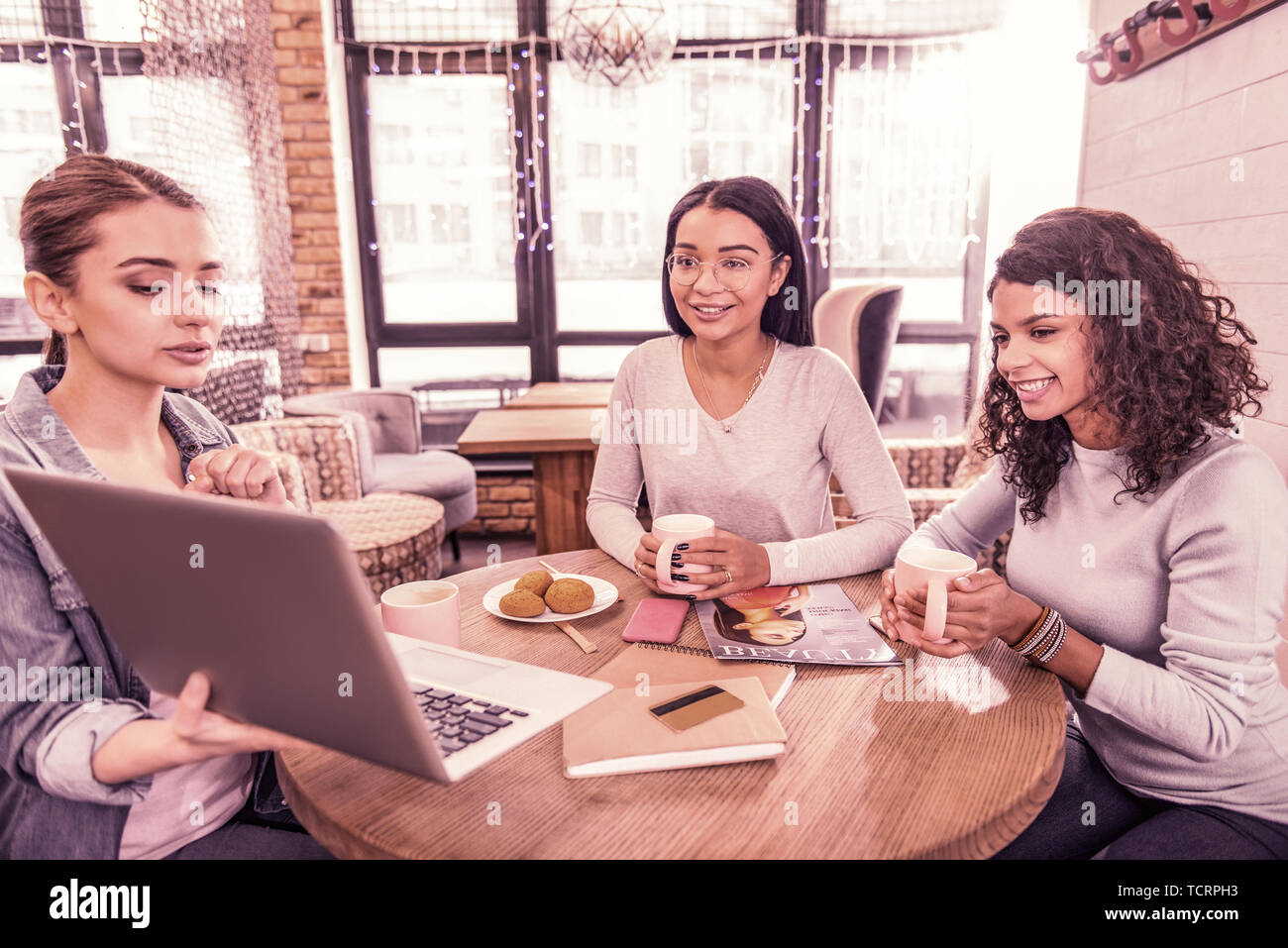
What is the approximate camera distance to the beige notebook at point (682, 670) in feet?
3.10

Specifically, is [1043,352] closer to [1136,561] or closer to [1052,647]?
[1136,561]

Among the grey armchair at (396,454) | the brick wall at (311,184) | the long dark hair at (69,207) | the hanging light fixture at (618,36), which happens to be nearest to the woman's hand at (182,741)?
the long dark hair at (69,207)

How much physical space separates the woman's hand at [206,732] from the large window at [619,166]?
3.87 meters

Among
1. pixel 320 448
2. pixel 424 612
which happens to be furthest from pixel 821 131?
pixel 424 612

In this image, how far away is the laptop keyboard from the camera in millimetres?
760

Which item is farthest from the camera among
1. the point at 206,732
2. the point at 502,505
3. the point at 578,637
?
the point at 502,505

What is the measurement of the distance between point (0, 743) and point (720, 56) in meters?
4.40

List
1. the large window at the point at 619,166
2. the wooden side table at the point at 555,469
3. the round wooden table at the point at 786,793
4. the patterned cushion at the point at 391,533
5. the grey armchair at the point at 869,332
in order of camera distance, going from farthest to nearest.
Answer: the large window at the point at 619,166
the grey armchair at the point at 869,332
the patterned cushion at the point at 391,533
the wooden side table at the point at 555,469
the round wooden table at the point at 786,793

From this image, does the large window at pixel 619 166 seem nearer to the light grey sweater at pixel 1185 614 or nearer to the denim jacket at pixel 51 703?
the light grey sweater at pixel 1185 614

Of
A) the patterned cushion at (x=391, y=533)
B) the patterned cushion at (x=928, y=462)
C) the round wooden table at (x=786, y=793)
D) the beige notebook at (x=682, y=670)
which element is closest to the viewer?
the round wooden table at (x=786, y=793)

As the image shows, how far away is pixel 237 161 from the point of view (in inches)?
143

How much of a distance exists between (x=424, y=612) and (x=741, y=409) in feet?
2.72
